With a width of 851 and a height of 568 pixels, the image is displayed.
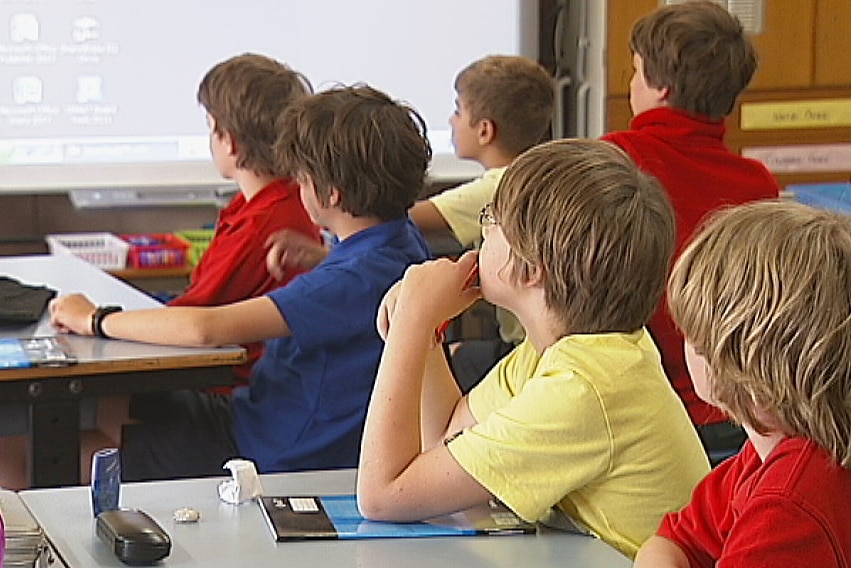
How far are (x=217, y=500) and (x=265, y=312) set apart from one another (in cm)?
82

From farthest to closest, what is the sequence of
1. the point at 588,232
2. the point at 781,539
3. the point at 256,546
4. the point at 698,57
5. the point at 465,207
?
the point at 465,207 < the point at 698,57 < the point at 588,232 < the point at 256,546 < the point at 781,539

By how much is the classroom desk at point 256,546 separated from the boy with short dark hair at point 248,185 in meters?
1.16

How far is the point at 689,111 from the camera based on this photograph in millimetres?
3031

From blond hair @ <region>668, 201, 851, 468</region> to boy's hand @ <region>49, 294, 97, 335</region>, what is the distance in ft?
5.10

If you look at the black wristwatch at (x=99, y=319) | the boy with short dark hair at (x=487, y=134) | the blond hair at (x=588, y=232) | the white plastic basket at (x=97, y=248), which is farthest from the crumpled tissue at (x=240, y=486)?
the white plastic basket at (x=97, y=248)

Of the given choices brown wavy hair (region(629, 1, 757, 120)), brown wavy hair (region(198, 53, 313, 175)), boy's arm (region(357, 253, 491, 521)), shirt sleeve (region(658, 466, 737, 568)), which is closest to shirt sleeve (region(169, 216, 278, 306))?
brown wavy hair (region(198, 53, 313, 175))

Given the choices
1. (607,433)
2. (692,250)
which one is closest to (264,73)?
(607,433)

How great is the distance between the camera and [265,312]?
8.50 ft

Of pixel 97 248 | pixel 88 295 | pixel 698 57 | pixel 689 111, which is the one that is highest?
pixel 698 57

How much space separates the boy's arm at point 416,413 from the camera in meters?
1.72

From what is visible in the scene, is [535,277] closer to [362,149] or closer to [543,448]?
[543,448]

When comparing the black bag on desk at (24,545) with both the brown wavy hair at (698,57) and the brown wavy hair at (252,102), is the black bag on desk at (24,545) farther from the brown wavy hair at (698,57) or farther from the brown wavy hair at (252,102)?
the brown wavy hair at (698,57)

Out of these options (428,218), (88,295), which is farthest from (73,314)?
(428,218)

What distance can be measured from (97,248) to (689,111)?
190 cm
